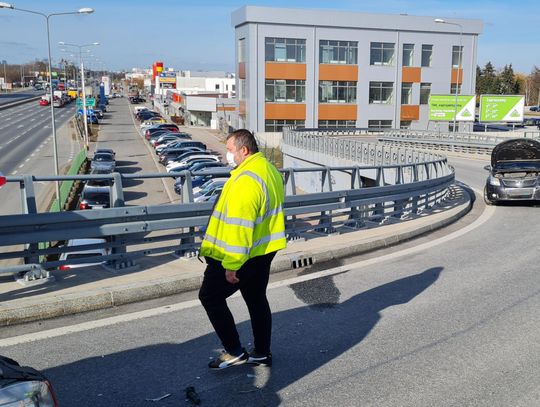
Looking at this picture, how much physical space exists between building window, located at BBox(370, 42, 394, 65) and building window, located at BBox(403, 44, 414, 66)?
152 cm

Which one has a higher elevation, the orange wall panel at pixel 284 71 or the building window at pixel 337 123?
the orange wall panel at pixel 284 71

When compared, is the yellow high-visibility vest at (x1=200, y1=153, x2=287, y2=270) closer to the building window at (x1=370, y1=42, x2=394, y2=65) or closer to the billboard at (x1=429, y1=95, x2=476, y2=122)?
the billboard at (x1=429, y1=95, x2=476, y2=122)

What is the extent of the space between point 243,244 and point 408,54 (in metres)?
59.4

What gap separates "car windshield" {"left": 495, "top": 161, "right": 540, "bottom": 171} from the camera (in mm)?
15361

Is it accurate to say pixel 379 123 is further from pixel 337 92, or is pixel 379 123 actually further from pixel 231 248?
pixel 231 248

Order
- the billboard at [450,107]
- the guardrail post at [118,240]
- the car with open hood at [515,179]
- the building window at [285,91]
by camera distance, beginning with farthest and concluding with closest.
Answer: the building window at [285,91]
the billboard at [450,107]
the car with open hood at [515,179]
the guardrail post at [118,240]

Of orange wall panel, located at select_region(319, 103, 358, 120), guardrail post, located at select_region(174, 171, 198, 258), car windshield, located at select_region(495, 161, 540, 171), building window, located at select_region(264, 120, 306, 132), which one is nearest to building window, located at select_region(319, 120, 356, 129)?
orange wall panel, located at select_region(319, 103, 358, 120)

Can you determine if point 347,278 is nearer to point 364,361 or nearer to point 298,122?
point 364,361

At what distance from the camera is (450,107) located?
5538cm

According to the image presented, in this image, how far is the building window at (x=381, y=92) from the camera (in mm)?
58781

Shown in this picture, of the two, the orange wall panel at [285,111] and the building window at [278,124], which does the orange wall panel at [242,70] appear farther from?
the building window at [278,124]

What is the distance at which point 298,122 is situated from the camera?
Answer: 56.6 meters

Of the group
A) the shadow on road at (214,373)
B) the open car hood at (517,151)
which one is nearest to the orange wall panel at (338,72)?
the open car hood at (517,151)

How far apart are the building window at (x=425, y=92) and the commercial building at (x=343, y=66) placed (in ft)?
0.34
